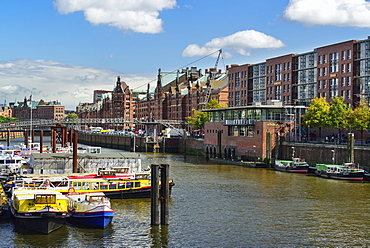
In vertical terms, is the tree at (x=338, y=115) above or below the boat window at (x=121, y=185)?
above

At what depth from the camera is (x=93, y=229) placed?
41.3 meters

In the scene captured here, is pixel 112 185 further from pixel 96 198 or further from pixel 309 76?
pixel 309 76

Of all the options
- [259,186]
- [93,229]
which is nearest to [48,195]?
[93,229]

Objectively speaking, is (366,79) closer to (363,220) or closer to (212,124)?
(212,124)

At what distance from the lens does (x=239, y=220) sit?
1793 inches

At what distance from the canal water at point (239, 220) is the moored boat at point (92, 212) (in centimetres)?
76

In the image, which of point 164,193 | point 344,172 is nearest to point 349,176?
point 344,172

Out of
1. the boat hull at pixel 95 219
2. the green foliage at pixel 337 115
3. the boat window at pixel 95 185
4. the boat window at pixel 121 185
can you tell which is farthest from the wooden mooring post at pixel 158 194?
the green foliage at pixel 337 115

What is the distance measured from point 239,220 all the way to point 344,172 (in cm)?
3020

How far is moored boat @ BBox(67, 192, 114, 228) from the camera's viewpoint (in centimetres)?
4131

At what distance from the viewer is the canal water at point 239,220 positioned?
38438 millimetres

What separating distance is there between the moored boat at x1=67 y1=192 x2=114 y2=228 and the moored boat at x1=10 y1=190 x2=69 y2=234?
1.48 meters

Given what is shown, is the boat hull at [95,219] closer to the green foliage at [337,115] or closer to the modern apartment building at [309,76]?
the green foliage at [337,115]

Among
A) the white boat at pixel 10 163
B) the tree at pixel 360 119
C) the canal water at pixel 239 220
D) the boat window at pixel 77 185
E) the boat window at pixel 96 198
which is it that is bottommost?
the canal water at pixel 239 220
